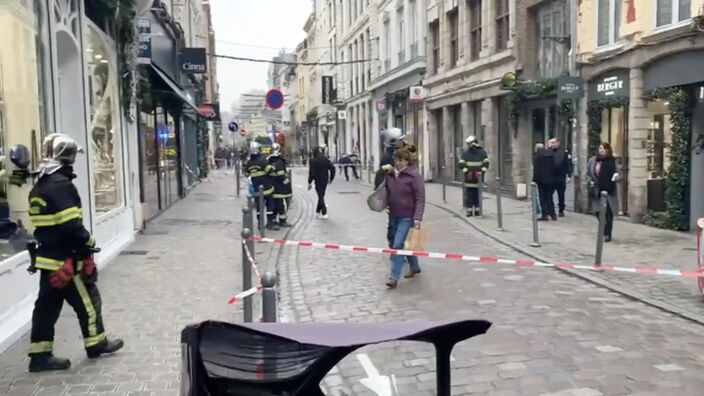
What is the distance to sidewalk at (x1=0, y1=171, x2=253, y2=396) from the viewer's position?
487 centimetres

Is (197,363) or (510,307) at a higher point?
(197,363)

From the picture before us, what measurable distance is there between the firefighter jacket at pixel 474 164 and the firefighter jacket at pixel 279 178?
4.23 meters

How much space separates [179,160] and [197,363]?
1973 centimetres

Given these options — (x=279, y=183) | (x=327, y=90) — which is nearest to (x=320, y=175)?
(x=279, y=183)

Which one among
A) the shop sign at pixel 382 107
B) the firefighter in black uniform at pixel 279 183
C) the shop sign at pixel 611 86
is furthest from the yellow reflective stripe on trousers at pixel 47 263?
the shop sign at pixel 382 107

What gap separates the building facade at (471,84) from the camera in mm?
20547

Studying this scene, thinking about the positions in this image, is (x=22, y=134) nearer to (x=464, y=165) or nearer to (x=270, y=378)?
(x=270, y=378)

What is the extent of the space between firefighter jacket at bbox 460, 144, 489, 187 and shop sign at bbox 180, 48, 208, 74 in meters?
9.72

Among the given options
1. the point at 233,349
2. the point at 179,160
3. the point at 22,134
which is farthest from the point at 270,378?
the point at 179,160

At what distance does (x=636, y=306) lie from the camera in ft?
23.5

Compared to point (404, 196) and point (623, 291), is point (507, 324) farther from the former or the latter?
point (404, 196)

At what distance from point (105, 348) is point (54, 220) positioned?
1.15 m

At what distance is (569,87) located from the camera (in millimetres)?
15148

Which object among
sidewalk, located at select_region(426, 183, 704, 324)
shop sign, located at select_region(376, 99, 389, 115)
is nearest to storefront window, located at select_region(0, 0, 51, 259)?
sidewalk, located at select_region(426, 183, 704, 324)
